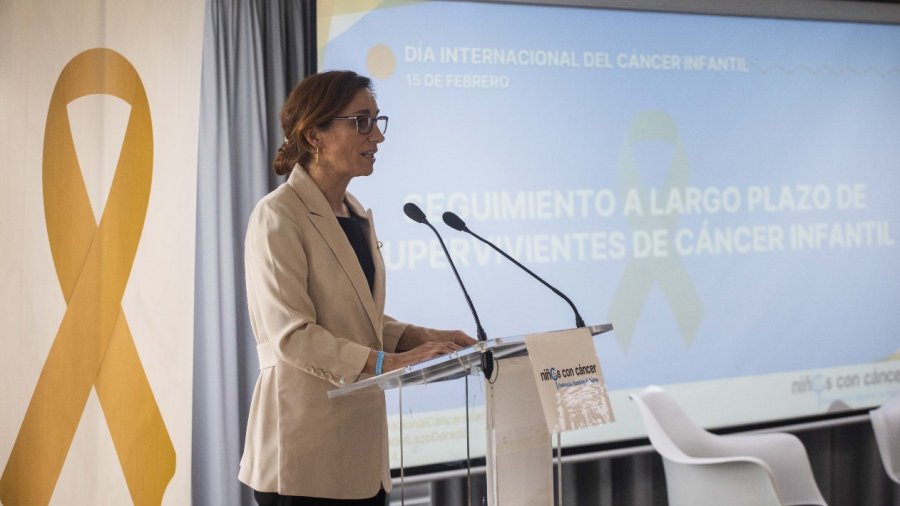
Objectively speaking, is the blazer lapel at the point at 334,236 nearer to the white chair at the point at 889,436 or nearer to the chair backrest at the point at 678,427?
the chair backrest at the point at 678,427

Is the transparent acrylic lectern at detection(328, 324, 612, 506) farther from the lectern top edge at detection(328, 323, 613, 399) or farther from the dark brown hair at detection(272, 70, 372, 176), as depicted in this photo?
the dark brown hair at detection(272, 70, 372, 176)

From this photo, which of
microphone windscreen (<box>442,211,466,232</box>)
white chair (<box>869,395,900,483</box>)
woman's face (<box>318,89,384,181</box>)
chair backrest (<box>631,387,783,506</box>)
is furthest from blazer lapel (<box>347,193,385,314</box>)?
white chair (<box>869,395,900,483</box>)

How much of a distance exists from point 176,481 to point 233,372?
0.46 meters

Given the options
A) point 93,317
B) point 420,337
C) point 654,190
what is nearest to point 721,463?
point 654,190

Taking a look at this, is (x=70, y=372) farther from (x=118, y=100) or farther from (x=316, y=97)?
(x=316, y=97)

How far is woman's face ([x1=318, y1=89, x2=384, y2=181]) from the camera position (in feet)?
7.18

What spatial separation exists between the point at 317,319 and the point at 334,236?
0.65 feet

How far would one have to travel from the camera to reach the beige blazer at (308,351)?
1978mm

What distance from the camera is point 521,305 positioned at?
3.86 metres

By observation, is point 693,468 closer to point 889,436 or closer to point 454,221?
point 889,436

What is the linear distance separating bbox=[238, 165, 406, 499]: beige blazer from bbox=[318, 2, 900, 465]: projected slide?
4.99ft

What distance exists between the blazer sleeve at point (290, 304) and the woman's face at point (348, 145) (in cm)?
21

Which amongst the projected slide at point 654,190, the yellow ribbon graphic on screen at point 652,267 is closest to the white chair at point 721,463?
the projected slide at point 654,190

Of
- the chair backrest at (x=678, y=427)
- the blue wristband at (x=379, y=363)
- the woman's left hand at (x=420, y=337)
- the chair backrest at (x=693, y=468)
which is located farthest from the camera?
the chair backrest at (x=678, y=427)
